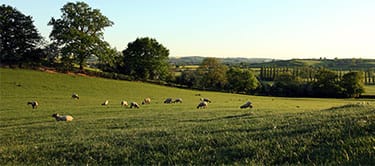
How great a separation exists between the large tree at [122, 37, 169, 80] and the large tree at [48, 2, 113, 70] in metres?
14.3

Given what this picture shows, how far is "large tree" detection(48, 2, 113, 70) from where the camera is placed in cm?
8194

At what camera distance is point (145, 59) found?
10081 cm

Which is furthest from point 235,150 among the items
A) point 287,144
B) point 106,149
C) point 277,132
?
point 106,149

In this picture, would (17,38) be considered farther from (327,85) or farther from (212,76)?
(327,85)

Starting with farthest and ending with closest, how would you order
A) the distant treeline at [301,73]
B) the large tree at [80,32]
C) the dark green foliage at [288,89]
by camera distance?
the distant treeline at [301,73] < the dark green foliage at [288,89] < the large tree at [80,32]

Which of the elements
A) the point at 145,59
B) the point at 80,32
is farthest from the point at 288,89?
the point at 80,32

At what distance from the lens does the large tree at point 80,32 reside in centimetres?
8194

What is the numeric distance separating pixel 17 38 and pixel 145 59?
106 feet

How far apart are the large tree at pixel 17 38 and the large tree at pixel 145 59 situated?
2498cm

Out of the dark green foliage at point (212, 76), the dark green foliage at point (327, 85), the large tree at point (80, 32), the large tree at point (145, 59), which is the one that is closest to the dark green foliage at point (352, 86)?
the dark green foliage at point (327, 85)

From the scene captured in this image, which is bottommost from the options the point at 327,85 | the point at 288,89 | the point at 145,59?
the point at 288,89

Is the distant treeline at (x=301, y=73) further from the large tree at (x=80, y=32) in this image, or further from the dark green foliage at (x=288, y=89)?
the large tree at (x=80, y=32)

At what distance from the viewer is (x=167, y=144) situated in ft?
29.8

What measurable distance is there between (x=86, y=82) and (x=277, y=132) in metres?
72.2
